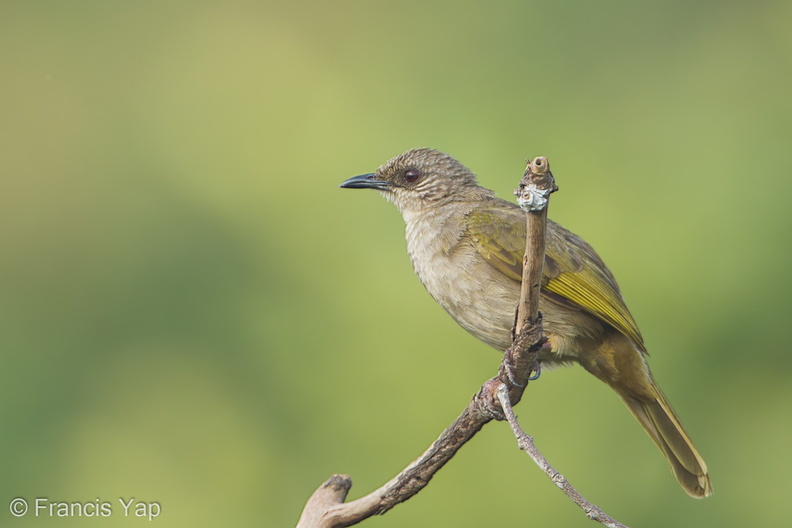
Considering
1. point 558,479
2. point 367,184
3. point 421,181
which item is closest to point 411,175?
point 421,181

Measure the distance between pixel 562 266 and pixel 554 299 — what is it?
0.15 m

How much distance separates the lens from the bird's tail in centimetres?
Answer: 531

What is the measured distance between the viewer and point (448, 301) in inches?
202

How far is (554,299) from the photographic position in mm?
5051

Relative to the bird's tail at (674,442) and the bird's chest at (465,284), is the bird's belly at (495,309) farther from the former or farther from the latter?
the bird's tail at (674,442)

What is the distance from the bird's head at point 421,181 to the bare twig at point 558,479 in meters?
1.78

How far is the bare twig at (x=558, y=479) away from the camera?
3.58 metres

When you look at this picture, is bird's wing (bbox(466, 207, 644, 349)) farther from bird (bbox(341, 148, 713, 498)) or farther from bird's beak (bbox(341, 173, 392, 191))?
bird's beak (bbox(341, 173, 392, 191))

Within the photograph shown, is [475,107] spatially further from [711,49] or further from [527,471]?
[527,471]

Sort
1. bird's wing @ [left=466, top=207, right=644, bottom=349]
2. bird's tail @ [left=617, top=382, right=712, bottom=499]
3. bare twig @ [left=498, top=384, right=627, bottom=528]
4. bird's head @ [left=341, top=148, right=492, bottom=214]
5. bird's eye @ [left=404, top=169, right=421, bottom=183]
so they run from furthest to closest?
bird's eye @ [left=404, top=169, right=421, bottom=183] → bird's head @ [left=341, top=148, right=492, bottom=214] → bird's tail @ [left=617, top=382, right=712, bottom=499] → bird's wing @ [left=466, top=207, right=644, bottom=349] → bare twig @ [left=498, top=384, right=627, bottom=528]

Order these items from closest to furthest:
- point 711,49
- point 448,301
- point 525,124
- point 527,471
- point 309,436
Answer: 1. point 448,301
2. point 527,471
3. point 309,436
4. point 525,124
5. point 711,49

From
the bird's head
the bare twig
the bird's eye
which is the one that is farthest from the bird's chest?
the bare twig

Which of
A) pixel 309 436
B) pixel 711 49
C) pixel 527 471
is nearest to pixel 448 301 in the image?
pixel 527 471

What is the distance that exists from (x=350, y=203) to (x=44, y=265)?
3013 millimetres
